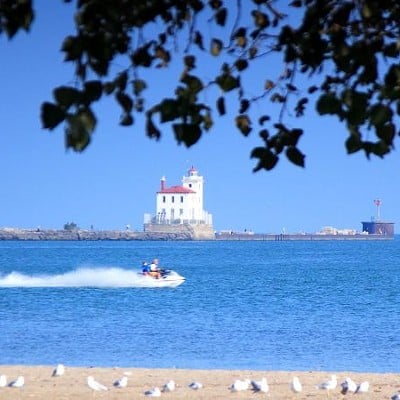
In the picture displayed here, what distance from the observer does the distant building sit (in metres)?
145

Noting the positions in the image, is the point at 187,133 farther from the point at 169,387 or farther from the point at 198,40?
the point at 169,387

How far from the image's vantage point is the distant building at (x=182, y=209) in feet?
477

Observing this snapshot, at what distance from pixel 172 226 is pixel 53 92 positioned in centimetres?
14918

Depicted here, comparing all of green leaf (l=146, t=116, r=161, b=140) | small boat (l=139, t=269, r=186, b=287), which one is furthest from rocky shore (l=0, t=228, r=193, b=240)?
green leaf (l=146, t=116, r=161, b=140)

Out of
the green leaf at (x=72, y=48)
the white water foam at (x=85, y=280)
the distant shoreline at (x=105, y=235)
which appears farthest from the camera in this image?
the distant shoreline at (x=105, y=235)

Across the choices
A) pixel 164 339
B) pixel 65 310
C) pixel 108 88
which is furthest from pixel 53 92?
pixel 65 310

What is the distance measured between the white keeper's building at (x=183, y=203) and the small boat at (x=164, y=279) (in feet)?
321

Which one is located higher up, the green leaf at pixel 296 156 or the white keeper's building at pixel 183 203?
the white keeper's building at pixel 183 203

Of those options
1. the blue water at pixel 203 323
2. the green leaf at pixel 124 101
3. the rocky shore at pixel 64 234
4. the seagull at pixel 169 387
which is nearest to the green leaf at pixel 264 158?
the green leaf at pixel 124 101

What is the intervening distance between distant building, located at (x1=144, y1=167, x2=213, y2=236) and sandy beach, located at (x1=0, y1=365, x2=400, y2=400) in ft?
414

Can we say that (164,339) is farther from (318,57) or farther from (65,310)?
(318,57)

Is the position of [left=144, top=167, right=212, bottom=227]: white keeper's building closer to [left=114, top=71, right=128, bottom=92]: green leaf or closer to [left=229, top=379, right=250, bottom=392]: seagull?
[left=229, top=379, right=250, bottom=392]: seagull

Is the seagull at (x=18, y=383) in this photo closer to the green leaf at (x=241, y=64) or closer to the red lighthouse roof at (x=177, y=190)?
the green leaf at (x=241, y=64)

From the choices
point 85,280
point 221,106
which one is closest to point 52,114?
point 221,106
